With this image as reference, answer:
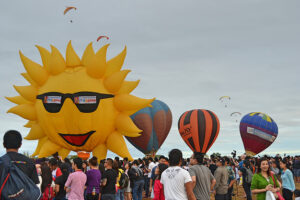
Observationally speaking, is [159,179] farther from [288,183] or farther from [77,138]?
[77,138]

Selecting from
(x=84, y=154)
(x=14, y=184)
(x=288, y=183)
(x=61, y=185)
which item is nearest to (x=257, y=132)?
(x=84, y=154)

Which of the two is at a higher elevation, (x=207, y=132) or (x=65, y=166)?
(x=207, y=132)

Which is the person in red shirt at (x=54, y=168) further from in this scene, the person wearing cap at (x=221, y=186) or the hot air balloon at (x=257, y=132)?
the hot air balloon at (x=257, y=132)

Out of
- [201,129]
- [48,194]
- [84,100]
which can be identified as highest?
[84,100]

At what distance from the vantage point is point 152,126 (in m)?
22.4

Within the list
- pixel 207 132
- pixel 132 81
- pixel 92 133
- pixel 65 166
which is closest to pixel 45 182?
pixel 65 166

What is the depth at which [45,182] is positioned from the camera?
20.6 ft

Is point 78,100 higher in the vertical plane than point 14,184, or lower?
higher

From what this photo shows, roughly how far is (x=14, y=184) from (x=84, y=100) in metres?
10.6

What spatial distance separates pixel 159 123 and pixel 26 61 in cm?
1014

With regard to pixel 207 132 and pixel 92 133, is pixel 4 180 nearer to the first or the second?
pixel 92 133

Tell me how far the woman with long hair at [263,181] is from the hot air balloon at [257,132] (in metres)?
21.9

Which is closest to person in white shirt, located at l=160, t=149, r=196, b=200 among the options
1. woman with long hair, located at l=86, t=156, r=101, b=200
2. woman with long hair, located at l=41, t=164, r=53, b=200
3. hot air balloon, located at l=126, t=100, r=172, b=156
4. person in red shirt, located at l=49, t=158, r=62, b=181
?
woman with long hair, located at l=41, t=164, r=53, b=200

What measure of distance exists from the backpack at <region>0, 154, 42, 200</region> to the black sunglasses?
413 inches
